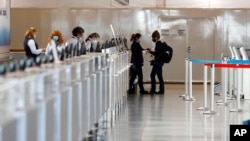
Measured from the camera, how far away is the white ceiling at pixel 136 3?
75.2 feet

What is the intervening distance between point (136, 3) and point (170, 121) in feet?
39.8

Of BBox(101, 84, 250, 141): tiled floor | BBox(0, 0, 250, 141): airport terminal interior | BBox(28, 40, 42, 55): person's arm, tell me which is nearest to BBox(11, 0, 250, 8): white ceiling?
BBox(0, 0, 250, 141): airport terminal interior

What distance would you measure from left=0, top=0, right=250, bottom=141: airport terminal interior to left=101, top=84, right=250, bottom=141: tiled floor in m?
0.02

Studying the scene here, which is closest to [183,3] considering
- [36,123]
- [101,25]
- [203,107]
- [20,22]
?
[101,25]

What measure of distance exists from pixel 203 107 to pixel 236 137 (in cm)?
791

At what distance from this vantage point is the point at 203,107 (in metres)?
14.2

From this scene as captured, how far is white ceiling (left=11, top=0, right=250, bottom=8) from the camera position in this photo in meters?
22.9

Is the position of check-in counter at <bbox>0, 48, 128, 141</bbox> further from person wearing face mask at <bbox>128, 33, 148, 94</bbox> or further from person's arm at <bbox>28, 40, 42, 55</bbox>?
person wearing face mask at <bbox>128, 33, 148, 94</bbox>

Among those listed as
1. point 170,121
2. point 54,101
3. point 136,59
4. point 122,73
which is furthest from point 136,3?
point 54,101

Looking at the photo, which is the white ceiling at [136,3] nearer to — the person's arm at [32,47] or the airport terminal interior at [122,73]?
the airport terminal interior at [122,73]

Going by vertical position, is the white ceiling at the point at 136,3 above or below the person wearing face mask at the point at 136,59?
above

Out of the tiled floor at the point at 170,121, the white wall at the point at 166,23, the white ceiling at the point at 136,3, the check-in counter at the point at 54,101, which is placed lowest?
the tiled floor at the point at 170,121

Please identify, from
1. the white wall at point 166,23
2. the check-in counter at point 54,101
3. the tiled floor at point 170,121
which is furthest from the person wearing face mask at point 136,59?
the check-in counter at point 54,101

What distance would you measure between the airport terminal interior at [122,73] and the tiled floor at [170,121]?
2 cm
